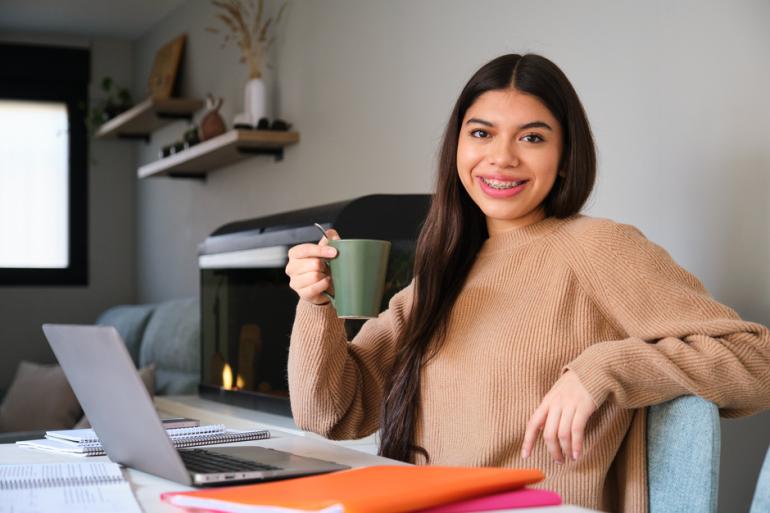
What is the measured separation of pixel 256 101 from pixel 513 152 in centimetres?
236

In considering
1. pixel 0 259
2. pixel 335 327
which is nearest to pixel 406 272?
pixel 335 327

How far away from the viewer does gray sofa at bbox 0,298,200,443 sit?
3785mm

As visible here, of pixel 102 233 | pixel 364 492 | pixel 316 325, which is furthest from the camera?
pixel 102 233

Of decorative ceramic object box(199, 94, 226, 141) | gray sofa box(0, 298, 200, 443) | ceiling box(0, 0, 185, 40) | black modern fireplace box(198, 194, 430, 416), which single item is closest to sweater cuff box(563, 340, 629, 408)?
black modern fireplace box(198, 194, 430, 416)

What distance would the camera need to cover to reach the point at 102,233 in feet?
18.6

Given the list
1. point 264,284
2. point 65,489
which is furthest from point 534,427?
point 264,284

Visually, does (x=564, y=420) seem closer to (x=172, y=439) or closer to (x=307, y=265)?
(x=307, y=265)

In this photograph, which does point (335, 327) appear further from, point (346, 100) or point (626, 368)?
point (346, 100)

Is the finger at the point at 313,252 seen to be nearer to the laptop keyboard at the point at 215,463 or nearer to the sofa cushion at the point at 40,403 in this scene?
the laptop keyboard at the point at 215,463

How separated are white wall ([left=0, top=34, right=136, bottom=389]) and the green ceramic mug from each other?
15.1 ft

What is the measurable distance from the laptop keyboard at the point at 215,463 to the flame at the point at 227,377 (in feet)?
5.54

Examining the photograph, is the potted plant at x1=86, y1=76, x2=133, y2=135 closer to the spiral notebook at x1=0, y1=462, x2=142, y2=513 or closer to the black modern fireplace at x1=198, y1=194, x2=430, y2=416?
the black modern fireplace at x1=198, y1=194, x2=430, y2=416

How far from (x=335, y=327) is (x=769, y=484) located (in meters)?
0.66

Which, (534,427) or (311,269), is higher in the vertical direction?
(311,269)
